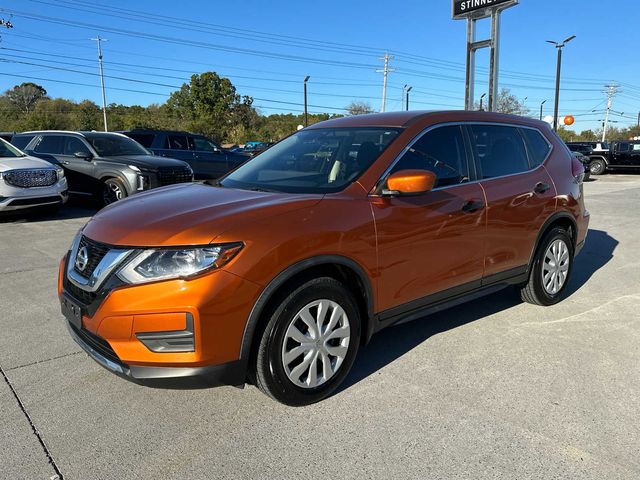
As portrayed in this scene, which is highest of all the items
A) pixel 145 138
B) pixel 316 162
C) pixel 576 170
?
pixel 145 138

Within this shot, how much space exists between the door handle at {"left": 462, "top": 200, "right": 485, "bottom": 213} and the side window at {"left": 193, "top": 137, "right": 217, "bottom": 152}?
1186 centimetres

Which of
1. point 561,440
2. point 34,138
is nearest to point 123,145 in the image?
point 34,138

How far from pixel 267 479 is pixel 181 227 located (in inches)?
51.1

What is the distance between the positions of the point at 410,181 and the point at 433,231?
1.85 feet

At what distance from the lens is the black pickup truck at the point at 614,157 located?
24.0 m

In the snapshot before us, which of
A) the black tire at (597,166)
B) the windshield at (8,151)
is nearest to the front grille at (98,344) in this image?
the windshield at (8,151)

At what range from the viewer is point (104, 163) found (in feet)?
34.2

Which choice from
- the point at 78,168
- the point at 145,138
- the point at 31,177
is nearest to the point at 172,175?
the point at 78,168

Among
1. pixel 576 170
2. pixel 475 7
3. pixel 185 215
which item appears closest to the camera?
pixel 185 215

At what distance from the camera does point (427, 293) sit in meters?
3.52

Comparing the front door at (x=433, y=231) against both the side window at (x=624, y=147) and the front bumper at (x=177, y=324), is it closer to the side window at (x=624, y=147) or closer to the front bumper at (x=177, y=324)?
the front bumper at (x=177, y=324)

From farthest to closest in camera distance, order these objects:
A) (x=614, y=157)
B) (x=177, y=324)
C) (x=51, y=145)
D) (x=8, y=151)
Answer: (x=614, y=157), (x=51, y=145), (x=8, y=151), (x=177, y=324)

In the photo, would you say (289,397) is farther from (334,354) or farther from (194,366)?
(194,366)

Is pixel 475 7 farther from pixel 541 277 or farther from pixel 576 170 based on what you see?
pixel 541 277
